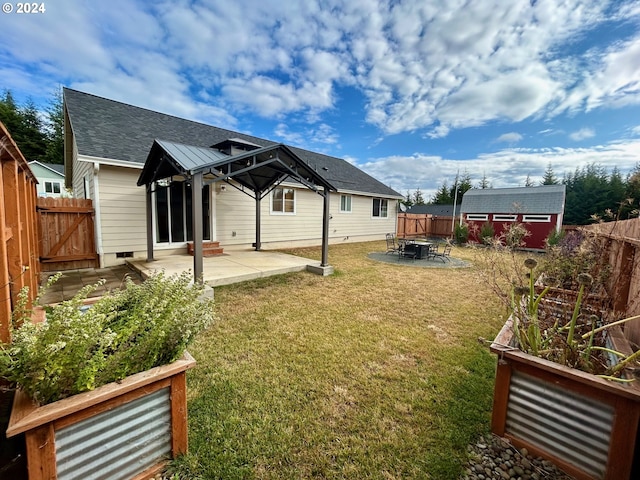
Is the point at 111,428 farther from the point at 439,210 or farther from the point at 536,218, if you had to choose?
the point at 439,210

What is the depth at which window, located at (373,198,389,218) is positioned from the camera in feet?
55.9

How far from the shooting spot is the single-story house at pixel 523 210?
16.1 metres

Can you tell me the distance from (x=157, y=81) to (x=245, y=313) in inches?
522

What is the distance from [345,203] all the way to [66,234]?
1161cm

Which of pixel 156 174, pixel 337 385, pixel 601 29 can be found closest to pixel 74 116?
pixel 156 174

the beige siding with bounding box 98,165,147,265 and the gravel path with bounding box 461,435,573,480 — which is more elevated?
the beige siding with bounding box 98,165,147,265

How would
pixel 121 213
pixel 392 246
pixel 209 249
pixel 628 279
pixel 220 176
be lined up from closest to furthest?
pixel 628 279
pixel 220 176
pixel 121 213
pixel 209 249
pixel 392 246

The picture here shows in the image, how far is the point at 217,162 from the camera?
5.12m

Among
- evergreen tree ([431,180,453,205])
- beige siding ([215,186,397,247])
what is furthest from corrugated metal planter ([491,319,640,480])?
evergreen tree ([431,180,453,205])

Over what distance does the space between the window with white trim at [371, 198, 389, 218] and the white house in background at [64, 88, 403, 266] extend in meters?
2.90

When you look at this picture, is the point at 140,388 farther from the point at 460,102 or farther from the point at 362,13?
the point at 460,102

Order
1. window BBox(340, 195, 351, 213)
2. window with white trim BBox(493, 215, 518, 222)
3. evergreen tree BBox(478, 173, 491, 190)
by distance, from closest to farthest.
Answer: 1. window BBox(340, 195, 351, 213)
2. window with white trim BBox(493, 215, 518, 222)
3. evergreen tree BBox(478, 173, 491, 190)

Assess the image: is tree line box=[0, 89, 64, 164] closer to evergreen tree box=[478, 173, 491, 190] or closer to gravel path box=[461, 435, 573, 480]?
gravel path box=[461, 435, 573, 480]

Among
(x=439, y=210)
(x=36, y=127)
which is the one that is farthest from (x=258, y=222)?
(x=36, y=127)
